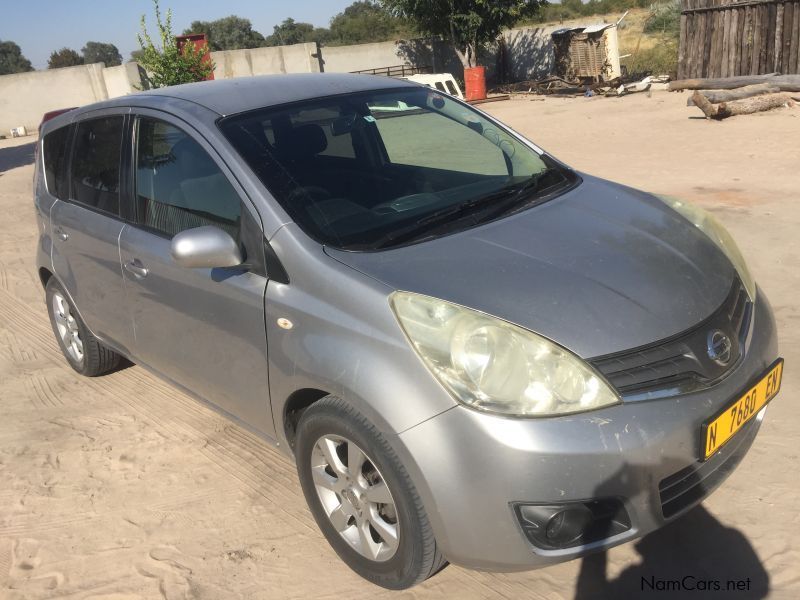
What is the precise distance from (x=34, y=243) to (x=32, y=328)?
3630 mm

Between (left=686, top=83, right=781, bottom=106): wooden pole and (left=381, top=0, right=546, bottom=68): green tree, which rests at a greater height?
(left=381, top=0, right=546, bottom=68): green tree

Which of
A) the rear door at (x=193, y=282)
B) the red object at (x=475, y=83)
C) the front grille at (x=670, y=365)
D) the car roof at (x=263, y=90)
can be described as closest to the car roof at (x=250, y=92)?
the car roof at (x=263, y=90)

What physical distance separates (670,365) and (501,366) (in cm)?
54

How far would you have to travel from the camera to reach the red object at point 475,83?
24875 millimetres

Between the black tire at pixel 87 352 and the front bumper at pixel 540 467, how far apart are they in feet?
9.58

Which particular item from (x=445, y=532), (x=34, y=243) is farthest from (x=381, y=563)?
(x=34, y=243)

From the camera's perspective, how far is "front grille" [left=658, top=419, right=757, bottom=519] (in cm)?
226

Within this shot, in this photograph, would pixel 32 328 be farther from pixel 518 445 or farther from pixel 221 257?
pixel 518 445

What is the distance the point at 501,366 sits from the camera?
86.9 inches

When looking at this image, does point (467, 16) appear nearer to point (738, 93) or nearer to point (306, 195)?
point (738, 93)

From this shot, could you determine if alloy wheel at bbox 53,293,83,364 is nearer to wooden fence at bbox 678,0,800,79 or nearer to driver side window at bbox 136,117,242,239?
driver side window at bbox 136,117,242,239

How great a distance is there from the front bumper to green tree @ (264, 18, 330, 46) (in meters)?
76.0

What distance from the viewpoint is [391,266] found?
2.50 meters

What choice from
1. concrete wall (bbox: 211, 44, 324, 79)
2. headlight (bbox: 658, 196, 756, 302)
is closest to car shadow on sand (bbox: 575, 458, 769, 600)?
headlight (bbox: 658, 196, 756, 302)
